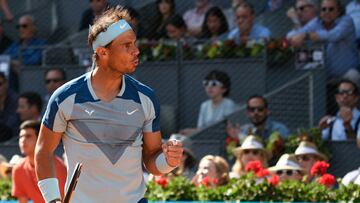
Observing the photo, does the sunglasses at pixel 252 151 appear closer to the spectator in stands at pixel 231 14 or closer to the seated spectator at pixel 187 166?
the seated spectator at pixel 187 166

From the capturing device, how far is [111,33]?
5.54 meters

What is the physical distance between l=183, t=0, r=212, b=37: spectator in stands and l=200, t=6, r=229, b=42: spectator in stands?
21 cm

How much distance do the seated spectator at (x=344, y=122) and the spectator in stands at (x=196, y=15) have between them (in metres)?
2.58

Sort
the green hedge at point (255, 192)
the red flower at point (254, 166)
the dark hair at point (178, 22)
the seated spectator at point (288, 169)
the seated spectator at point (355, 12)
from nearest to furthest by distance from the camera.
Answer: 1. the green hedge at point (255, 192)
2. the red flower at point (254, 166)
3. the seated spectator at point (288, 169)
4. the seated spectator at point (355, 12)
5. the dark hair at point (178, 22)

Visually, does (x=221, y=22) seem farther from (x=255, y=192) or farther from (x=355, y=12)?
(x=255, y=192)

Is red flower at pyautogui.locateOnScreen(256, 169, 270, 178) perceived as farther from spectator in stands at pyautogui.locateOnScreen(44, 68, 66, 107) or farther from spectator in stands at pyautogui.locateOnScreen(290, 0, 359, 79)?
spectator in stands at pyautogui.locateOnScreen(44, 68, 66, 107)

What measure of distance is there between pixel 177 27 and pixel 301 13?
153cm

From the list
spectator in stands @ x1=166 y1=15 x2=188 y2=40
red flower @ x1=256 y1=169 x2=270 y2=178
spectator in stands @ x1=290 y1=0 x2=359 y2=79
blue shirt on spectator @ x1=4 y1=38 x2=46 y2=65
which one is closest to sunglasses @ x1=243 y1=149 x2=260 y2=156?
red flower @ x1=256 y1=169 x2=270 y2=178

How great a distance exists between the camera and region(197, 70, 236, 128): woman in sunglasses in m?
11.8

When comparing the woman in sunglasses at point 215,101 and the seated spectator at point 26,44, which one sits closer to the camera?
the woman in sunglasses at point 215,101

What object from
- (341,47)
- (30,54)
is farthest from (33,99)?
(341,47)

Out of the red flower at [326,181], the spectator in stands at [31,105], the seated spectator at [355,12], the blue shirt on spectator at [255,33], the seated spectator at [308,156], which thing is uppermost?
the seated spectator at [355,12]

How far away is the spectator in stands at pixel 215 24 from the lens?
12.7 m

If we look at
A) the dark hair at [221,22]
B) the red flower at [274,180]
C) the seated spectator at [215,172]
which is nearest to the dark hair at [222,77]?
the dark hair at [221,22]
